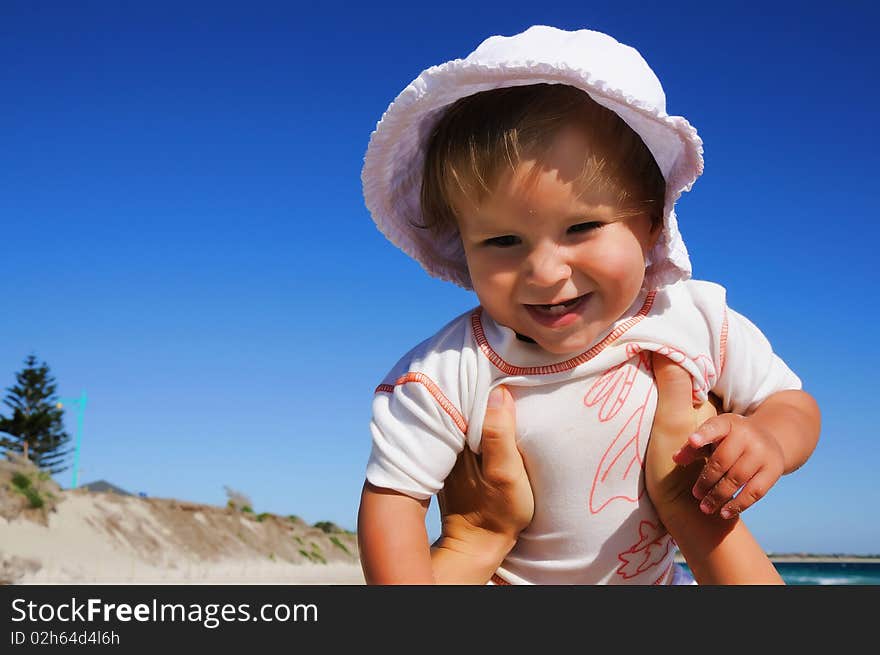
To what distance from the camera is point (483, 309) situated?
93.9 inches

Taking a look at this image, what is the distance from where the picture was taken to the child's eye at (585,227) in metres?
2.04

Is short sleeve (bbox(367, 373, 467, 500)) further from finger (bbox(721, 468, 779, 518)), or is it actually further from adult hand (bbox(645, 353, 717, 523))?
finger (bbox(721, 468, 779, 518))

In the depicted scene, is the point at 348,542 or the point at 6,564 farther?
the point at 348,542

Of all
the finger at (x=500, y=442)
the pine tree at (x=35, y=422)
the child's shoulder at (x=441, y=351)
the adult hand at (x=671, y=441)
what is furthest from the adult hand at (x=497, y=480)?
the pine tree at (x=35, y=422)

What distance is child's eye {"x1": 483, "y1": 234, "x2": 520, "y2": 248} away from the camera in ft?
6.82

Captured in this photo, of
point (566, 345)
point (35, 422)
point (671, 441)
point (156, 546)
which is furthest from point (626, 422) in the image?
point (35, 422)

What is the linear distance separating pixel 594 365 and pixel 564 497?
368 mm

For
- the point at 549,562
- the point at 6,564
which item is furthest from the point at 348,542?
the point at 549,562

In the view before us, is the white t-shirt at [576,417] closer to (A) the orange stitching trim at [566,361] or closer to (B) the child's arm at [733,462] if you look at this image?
(A) the orange stitching trim at [566,361]

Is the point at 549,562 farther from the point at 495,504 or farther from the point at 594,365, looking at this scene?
the point at 594,365

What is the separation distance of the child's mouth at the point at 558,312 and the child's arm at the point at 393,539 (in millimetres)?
588

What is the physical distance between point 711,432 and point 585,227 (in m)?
0.59

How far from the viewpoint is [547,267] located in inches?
78.0
